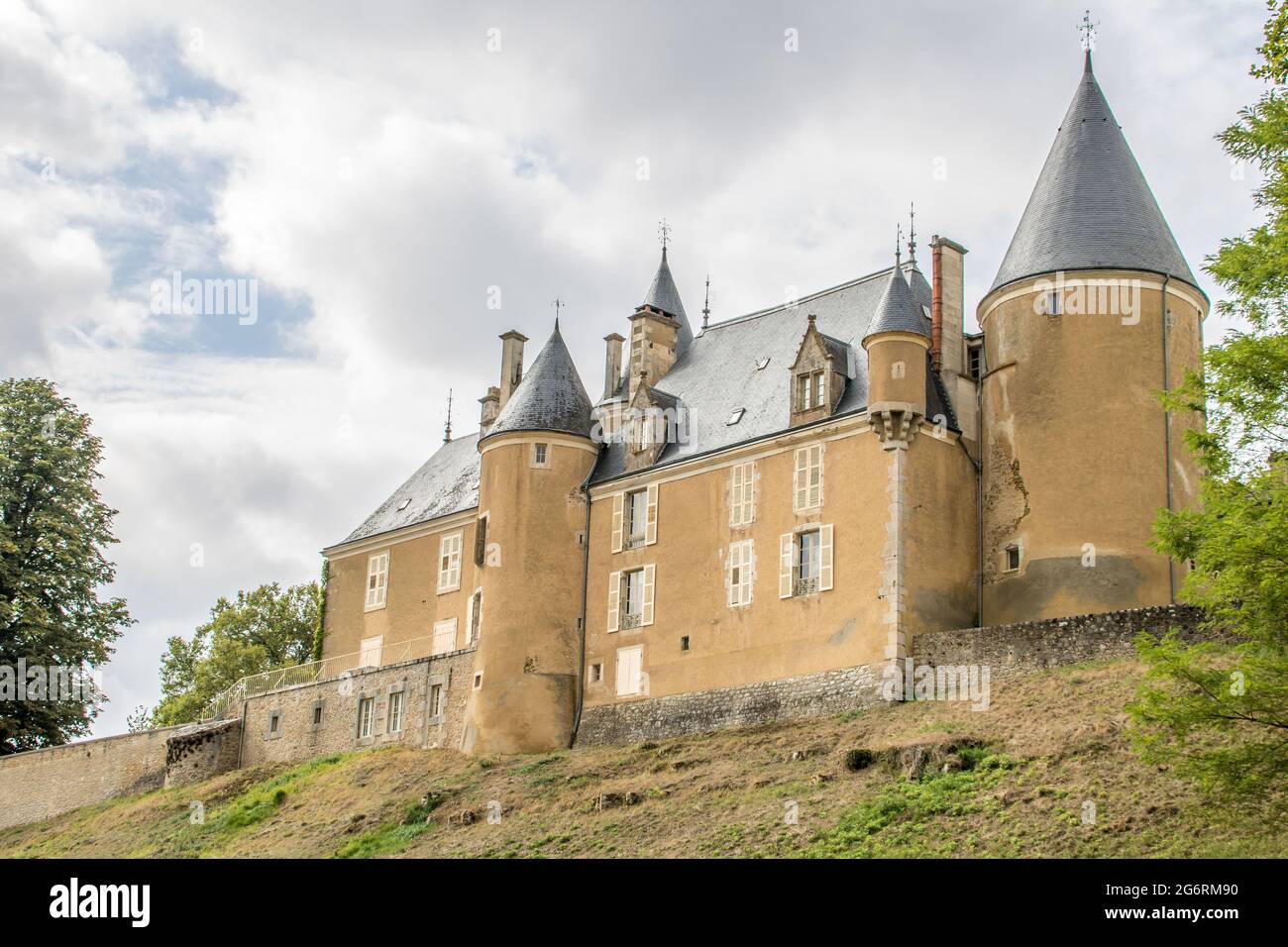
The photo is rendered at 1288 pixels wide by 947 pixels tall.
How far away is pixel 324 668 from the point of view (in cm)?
4928

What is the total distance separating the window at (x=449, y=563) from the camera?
47.4 meters

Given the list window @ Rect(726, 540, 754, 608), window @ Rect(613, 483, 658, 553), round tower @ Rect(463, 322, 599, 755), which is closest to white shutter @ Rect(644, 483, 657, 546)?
window @ Rect(613, 483, 658, 553)

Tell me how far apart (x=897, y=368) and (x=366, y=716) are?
18.0 m

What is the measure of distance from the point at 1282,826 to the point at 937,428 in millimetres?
15360

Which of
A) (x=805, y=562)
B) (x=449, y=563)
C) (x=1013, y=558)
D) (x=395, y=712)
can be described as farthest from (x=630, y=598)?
(x=1013, y=558)

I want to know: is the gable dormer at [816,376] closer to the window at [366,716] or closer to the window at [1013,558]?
the window at [1013,558]

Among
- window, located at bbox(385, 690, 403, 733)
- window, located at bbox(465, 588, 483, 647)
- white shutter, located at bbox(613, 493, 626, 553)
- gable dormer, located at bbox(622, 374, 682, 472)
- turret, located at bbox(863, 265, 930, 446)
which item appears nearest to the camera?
turret, located at bbox(863, 265, 930, 446)

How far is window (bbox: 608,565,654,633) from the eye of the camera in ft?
132

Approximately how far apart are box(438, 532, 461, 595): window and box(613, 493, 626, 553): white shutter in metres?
7.21

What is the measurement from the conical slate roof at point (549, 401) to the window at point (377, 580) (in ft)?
27.0

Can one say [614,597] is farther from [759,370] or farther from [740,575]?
[759,370]

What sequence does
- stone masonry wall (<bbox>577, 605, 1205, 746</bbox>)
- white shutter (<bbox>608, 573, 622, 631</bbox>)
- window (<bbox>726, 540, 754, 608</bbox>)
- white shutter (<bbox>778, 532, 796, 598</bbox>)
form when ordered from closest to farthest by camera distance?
1. stone masonry wall (<bbox>577, 605, 1205, 746</bbox>)
2. white shutter (<bbox>778, 532, 796, 598</bbox>)
3. window (<bbox>726, 540, 754, 608</bbox>)
4. white shutter (<bbox>608, 573, 622, 631</bbox>)

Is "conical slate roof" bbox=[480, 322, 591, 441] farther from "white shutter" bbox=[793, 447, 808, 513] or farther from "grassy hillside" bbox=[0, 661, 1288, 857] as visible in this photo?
"grassy hillside" bbox=[0, 661, 1288, 857]
